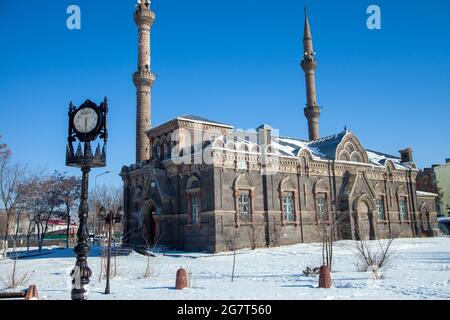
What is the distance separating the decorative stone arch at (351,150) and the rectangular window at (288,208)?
6870mm

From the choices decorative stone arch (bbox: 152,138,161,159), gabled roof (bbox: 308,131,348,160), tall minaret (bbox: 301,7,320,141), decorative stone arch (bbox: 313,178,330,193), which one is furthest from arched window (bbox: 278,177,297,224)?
tall minaret (bbox: 301,7,320,141)

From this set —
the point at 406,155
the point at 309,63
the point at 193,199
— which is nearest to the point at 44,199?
the point at 193,199

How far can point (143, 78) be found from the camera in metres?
37.4

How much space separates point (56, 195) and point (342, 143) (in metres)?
30.1

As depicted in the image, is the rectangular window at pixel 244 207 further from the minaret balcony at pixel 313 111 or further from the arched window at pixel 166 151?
the minaret balcony at pixel 313 111

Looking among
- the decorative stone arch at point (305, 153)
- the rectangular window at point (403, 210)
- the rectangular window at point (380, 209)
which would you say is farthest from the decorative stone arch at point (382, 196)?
the decorative stone arch at point (305, 153)

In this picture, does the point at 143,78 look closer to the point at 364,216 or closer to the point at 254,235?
the point at 254,235

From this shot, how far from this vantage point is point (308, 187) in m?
32.7

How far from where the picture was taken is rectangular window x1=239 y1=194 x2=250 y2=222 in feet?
93.5

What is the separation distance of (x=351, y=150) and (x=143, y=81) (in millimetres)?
19658
